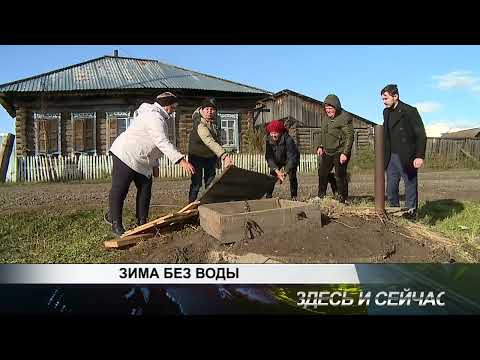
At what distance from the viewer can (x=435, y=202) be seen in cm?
340

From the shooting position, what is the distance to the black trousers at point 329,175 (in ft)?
11.1

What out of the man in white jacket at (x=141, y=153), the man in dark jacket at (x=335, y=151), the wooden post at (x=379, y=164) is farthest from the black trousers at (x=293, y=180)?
the man in white jacket at (x=141, y=153)

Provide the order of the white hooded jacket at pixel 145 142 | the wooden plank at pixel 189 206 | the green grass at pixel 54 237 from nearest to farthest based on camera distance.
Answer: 1. the green grass at pixel 54 237
2. the white hooded jacket at pixel 145 142
3. the wooden plank at pixel 189 206

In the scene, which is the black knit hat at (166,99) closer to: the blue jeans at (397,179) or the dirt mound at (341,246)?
the dirt mound at (341,246)

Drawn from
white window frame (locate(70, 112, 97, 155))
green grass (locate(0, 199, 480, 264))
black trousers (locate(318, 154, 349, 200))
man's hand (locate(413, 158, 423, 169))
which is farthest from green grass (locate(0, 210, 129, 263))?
man's hand (locate(413, 158, 423, 169))

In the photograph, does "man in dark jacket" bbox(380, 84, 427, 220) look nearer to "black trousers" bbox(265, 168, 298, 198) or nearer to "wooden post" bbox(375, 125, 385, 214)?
"wooden post" bbox(375, 125, 385, 214)

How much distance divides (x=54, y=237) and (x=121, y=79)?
1.01 metres

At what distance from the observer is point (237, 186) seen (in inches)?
133

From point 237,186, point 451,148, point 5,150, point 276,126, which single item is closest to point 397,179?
point 451,148

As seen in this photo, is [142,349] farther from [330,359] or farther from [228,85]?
[228,85]

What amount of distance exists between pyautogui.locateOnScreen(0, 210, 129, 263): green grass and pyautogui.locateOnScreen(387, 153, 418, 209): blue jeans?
1.67 m

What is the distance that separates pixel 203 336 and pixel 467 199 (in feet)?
6.04

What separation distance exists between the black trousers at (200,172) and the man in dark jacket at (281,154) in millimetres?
354
